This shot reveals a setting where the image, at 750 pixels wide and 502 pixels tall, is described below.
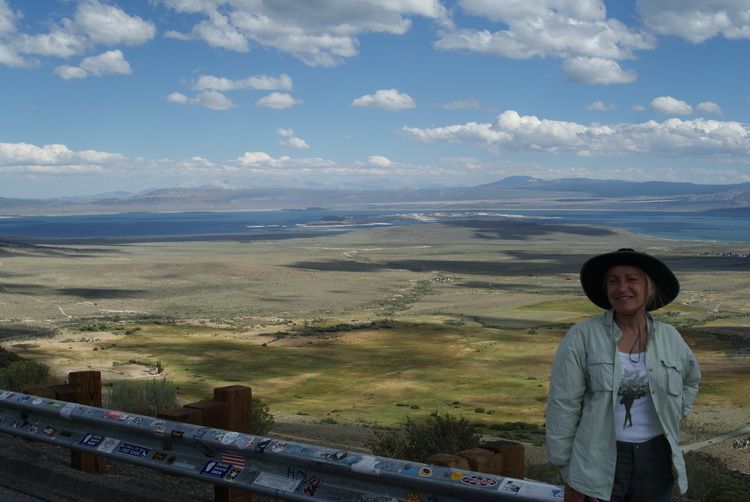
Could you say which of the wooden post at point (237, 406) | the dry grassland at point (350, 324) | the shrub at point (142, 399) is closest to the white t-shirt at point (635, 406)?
the wooden post at point (237, 406)

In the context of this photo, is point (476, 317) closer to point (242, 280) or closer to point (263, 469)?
point (242, 280)

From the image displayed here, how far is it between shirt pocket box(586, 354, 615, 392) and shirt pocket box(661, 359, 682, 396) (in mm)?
Answer: 246

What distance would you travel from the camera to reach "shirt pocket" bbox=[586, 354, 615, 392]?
3326 mm

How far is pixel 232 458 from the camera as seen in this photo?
4988mm

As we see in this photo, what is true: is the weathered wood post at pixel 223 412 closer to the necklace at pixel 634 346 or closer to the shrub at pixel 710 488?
the necklace at pixel 634 346

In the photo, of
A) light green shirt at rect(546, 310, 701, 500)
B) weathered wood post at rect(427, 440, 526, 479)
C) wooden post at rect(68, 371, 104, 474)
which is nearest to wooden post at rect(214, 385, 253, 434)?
wooden post at rect(68, 371, 104, 474)

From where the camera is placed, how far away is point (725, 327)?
137 feet

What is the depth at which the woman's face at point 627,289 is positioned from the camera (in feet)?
11.6

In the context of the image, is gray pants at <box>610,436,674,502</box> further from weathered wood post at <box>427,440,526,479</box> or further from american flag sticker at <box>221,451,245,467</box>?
american flag sticker at <box>221,451,245,467</box>

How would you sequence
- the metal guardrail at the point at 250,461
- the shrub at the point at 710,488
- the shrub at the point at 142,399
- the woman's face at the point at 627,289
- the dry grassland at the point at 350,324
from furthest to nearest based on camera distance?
the dry grassland at the point at 350,324 → the shrub at the point at 142,399 → the shrub at the point at 710,488 → the metal guardrail at the point at 250,461 → the woman's face at the point at 627,289

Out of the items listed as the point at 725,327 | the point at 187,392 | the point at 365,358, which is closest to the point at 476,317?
the point at 725,327

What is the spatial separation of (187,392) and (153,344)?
42.6 feet

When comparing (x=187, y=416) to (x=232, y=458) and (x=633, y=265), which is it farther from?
(x=633, y=265)

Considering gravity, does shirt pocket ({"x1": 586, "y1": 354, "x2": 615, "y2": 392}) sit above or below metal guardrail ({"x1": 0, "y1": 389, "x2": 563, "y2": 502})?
above
